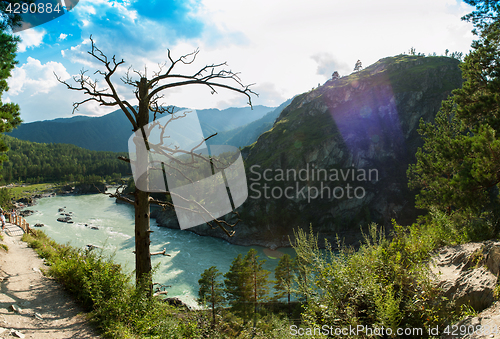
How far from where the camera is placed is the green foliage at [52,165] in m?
128

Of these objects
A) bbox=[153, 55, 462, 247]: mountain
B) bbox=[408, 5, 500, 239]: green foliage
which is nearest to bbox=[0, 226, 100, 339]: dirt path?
bbox=[408, 5, 500, 239]: green foliage

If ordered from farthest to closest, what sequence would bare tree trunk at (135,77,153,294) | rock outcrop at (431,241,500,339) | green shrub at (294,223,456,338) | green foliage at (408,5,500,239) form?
green foliage at (408,5,500,239) → bare tree trunk at (135,77,153,294) → green shrub at (294,223,456,338) → rock outcrop at (431,241,500,339)

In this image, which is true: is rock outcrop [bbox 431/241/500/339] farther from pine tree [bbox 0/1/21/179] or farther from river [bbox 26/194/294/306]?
river [bbox 26/194/294/306]

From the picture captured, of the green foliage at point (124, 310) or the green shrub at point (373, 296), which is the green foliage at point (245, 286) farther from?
the green shrub at point (373, 296)

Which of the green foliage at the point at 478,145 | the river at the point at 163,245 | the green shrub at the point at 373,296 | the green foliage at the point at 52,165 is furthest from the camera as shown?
the green foliage at the point at 52,165

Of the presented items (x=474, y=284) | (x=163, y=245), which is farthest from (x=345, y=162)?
(x=474, y=284)

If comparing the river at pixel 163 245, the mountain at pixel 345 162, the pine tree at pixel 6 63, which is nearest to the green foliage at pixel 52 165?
the river at pixel 163 245

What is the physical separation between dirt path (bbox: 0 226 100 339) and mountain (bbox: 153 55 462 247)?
4054 cm

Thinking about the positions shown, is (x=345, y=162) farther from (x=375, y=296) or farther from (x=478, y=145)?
(x=375, y=296)

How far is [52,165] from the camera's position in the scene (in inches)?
5630

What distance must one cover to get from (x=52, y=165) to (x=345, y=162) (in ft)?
547

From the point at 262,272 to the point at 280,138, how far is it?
Result: 61.3 meters

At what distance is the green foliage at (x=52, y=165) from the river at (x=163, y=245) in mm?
70309

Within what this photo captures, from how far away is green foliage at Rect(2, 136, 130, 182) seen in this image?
128000 mm
